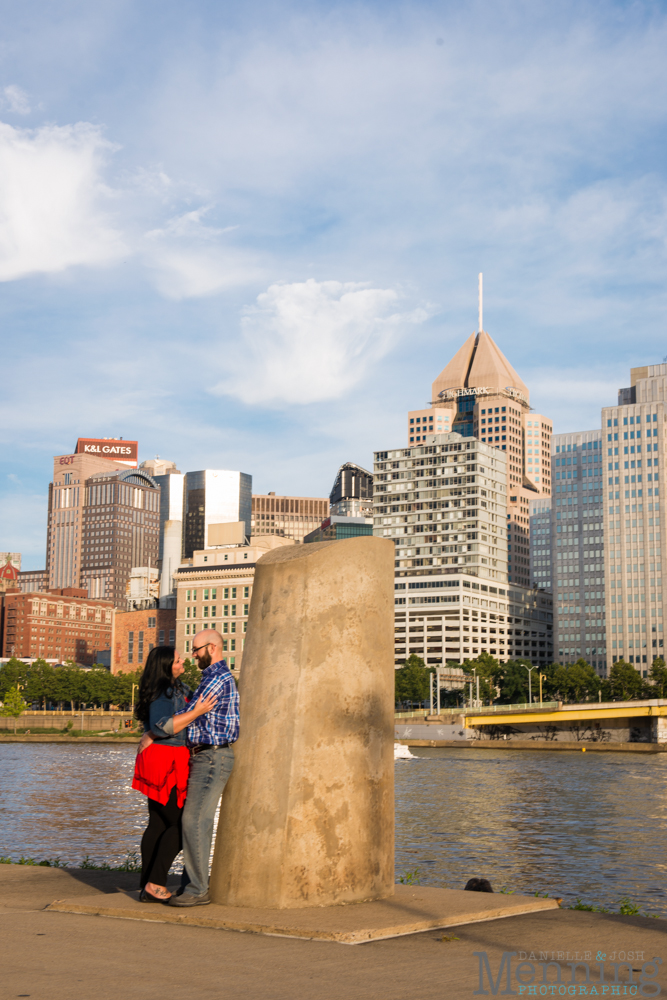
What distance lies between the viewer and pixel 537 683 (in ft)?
535

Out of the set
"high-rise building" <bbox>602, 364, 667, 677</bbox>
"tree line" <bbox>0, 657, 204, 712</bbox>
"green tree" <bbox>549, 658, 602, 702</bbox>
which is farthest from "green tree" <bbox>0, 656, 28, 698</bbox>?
"high-rise building" <bbox>602, 364, 667, 677</bbox>

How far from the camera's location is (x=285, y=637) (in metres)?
9.37

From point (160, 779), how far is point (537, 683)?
160024 mm

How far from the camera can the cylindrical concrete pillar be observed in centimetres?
880

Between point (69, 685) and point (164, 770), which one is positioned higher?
point (164, 770)

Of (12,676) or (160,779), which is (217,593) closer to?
(12,676)

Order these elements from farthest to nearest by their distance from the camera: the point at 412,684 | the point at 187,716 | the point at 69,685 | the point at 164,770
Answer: the point at 69,685 < the point at 412,684 < the point at 164,770 < the point at 187,716

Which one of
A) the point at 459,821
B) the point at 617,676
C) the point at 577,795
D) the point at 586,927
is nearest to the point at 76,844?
the point at 459,821

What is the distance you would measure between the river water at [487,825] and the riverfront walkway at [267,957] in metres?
9.49

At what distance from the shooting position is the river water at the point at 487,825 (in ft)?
67.7

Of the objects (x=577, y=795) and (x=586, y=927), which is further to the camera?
(x=577, y=795)

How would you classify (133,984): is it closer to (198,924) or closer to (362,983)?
(362,983)

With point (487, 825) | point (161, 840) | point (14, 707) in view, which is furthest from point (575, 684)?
point (161, 840)

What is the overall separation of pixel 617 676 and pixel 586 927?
489 ft
